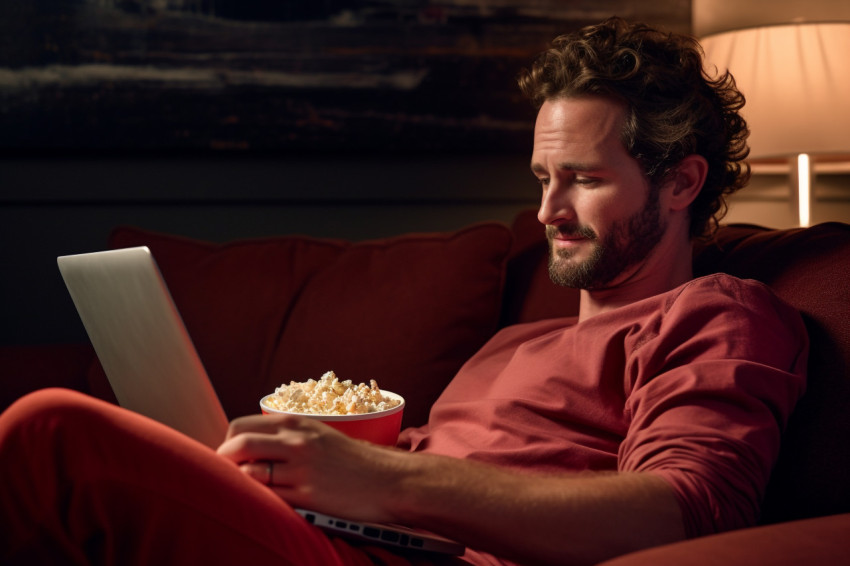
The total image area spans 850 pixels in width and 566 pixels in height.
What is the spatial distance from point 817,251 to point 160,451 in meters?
0.97

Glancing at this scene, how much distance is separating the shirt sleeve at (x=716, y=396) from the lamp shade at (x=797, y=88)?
0.76m

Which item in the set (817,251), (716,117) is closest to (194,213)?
(716,117)

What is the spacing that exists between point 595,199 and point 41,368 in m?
1.18

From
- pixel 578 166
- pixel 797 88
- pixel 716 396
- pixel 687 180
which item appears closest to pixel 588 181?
pixel 578 166

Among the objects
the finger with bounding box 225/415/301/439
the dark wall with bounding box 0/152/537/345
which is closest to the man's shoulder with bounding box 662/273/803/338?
the finger with bounding box 225/415/301/439

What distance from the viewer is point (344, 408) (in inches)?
41.3

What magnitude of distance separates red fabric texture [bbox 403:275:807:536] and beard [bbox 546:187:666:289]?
0.12 meters

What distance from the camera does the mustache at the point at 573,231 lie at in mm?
1235

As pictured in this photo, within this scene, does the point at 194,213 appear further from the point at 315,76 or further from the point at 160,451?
the point at 160,451

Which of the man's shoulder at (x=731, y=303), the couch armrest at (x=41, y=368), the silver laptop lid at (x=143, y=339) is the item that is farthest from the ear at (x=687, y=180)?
the couch armrest at (x=41, y=368)

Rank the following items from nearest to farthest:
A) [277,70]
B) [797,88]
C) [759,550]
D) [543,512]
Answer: [759,550] < [543,512] < [797,88] < [277,70]

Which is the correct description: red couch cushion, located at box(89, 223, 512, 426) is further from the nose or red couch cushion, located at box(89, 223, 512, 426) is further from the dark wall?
the dark wall

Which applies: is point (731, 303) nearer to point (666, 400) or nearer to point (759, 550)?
point (666, 400)

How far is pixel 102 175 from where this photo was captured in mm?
2137
